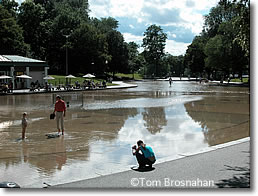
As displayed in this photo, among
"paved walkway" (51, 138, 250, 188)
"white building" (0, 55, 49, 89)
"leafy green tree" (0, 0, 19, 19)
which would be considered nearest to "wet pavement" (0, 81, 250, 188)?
"paved walkway" (51, 138, 250, 188)

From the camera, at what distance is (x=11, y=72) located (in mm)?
47281

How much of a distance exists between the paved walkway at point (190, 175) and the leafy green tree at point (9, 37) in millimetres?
64714

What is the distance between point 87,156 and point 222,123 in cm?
932

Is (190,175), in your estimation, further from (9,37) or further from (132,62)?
(132,62)

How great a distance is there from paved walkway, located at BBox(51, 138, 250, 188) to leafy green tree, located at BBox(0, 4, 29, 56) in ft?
212

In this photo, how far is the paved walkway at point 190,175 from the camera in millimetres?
7035

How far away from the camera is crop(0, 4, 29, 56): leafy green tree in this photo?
221ft

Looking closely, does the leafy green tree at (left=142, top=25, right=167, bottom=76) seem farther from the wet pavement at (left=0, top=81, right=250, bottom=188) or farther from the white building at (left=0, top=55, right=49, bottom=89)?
the wet pavement at (left=0, top=81, right=250, bottom=188)

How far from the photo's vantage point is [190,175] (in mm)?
7691

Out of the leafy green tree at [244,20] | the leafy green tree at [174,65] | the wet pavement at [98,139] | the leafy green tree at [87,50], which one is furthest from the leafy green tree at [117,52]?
the leafy green tree at [244,20]

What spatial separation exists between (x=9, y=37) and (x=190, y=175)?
6722 cm

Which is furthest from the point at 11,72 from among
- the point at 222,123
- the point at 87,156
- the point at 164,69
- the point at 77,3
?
the point at 164,69

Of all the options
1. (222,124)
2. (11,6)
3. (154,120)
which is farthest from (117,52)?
(222,124)

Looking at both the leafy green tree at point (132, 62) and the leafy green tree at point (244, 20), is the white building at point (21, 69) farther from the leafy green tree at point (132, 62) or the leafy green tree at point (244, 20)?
the leafy green tree at point (132, 62)
